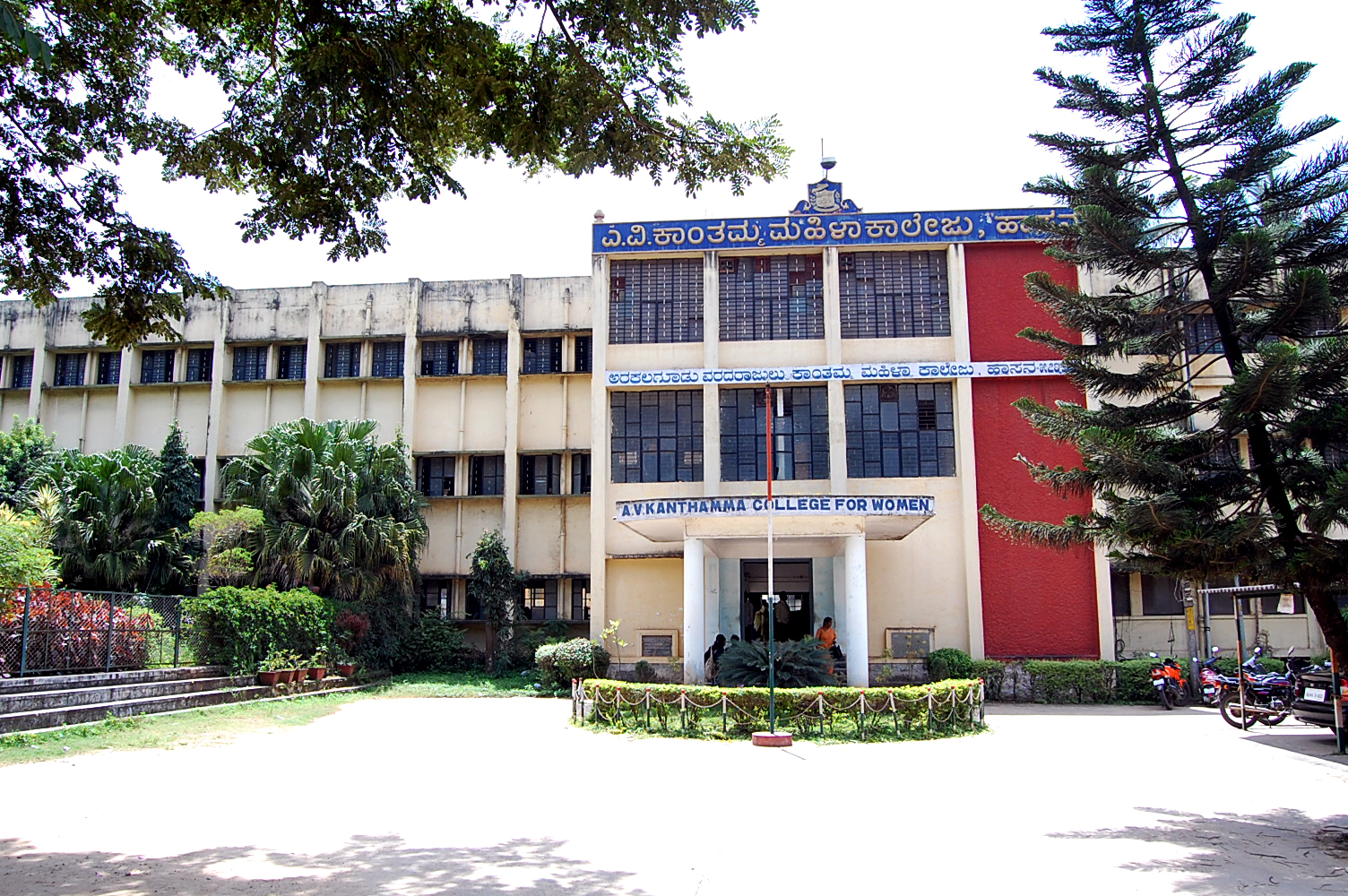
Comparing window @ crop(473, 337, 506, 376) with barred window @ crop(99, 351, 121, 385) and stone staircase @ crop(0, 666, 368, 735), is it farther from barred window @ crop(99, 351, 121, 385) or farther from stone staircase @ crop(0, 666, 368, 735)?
stone staircase @ crop(0, 666, 368, 735)

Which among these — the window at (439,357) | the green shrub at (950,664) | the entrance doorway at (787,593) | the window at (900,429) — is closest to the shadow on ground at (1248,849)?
the green shrub at (950,664)

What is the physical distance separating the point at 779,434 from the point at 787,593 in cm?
376

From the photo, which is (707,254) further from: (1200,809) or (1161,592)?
(1200,809)

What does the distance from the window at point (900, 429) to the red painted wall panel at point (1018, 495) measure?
0.75m

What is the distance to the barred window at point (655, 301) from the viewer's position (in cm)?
2400

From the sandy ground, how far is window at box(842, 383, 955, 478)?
9.60 m

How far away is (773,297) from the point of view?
2392cm

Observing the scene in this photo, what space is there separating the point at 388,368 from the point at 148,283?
66.9 ft

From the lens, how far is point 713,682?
19172 millimetres

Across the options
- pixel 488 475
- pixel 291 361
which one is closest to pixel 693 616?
pixel 488 475

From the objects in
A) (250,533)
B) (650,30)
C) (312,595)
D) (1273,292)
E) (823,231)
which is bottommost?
(312,595)

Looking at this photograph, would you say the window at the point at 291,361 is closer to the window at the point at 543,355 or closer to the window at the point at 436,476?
the window at the point at 436,476

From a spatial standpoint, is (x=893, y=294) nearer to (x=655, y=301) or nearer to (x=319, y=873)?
(x=655, y=301)

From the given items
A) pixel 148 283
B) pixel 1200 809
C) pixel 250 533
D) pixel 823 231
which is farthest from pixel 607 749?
pixel 823 231
